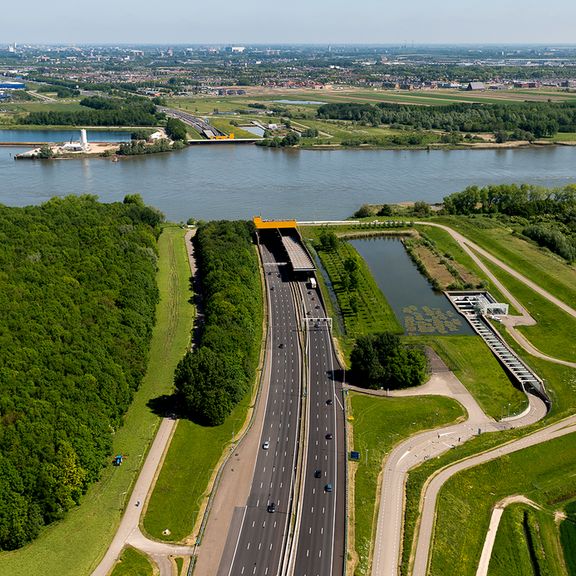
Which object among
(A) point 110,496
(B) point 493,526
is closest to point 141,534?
(A) point 110,496

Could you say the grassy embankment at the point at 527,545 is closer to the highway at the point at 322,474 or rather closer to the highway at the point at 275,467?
the highway at the point at 322,474

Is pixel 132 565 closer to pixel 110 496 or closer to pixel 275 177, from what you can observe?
pixel 110 496

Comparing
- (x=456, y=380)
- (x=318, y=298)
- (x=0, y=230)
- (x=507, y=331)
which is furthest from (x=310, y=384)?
(x=0, y=230)

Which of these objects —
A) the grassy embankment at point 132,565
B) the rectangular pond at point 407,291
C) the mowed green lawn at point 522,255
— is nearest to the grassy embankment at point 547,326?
the mowed green lawn at point 522,255

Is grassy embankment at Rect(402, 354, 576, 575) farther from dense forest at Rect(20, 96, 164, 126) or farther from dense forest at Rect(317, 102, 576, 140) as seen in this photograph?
dense forest at Rect(20, 96, 164, 126)

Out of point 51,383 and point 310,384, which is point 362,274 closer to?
point 310,384
